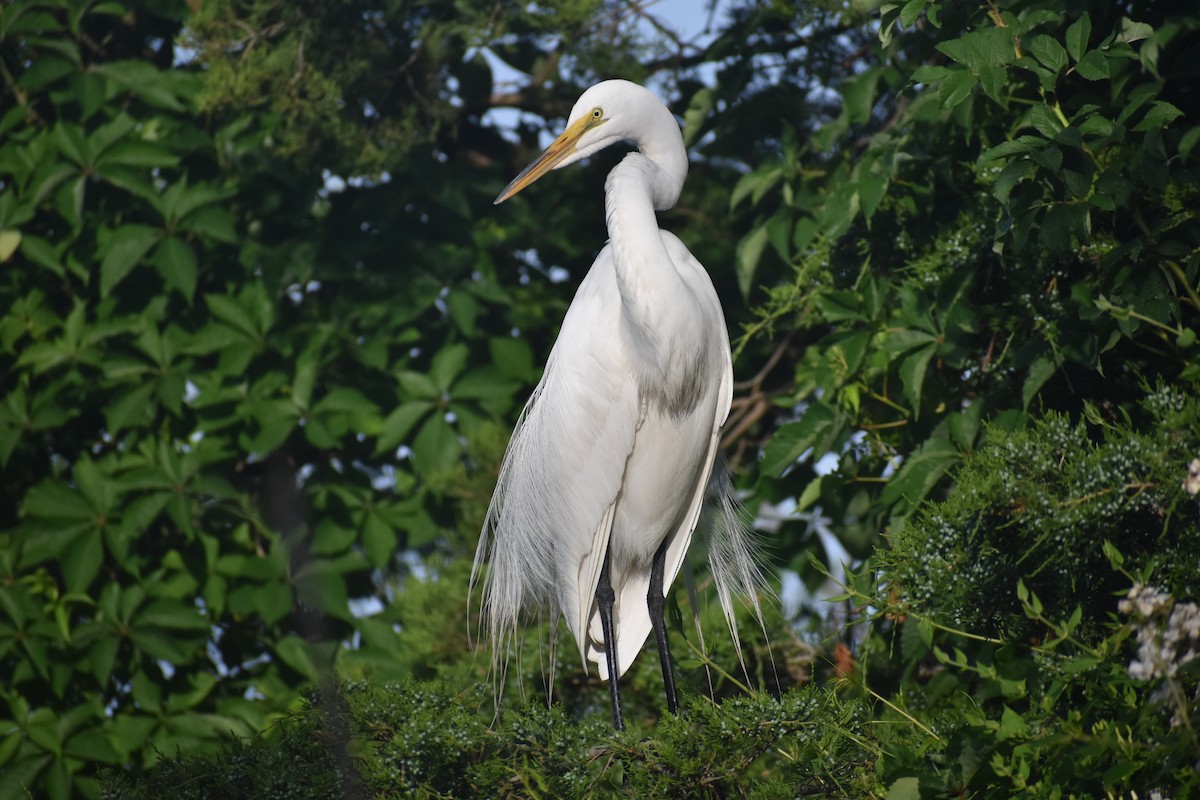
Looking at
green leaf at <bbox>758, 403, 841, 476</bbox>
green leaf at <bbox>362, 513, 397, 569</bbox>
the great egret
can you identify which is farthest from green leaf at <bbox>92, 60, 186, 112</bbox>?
green leaf at <bbox>758, 403, 841, 476</bbox>

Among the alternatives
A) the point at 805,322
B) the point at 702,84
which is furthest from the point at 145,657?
the point at 702,84

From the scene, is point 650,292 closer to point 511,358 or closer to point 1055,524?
point 1055,524

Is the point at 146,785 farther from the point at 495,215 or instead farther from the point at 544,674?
the point at 495,215

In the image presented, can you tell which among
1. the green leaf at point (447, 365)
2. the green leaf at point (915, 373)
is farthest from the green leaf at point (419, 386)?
the green leaf at point (915, 373)

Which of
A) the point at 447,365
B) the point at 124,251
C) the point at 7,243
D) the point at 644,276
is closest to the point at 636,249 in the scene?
the point at 644,276

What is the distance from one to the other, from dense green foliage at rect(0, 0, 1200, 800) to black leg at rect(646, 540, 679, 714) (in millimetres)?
108

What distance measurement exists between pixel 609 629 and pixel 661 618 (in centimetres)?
12

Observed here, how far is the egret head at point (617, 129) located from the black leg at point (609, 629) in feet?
2.72

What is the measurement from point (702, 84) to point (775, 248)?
71 cm

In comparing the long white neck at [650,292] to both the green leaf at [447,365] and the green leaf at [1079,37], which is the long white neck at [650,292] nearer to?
the green leaf at [1079,37]

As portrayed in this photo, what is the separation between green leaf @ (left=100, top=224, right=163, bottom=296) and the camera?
312 centimetres

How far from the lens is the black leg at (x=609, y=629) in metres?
2.25

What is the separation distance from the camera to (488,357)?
3.45 metres

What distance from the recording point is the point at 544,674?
265 cm
